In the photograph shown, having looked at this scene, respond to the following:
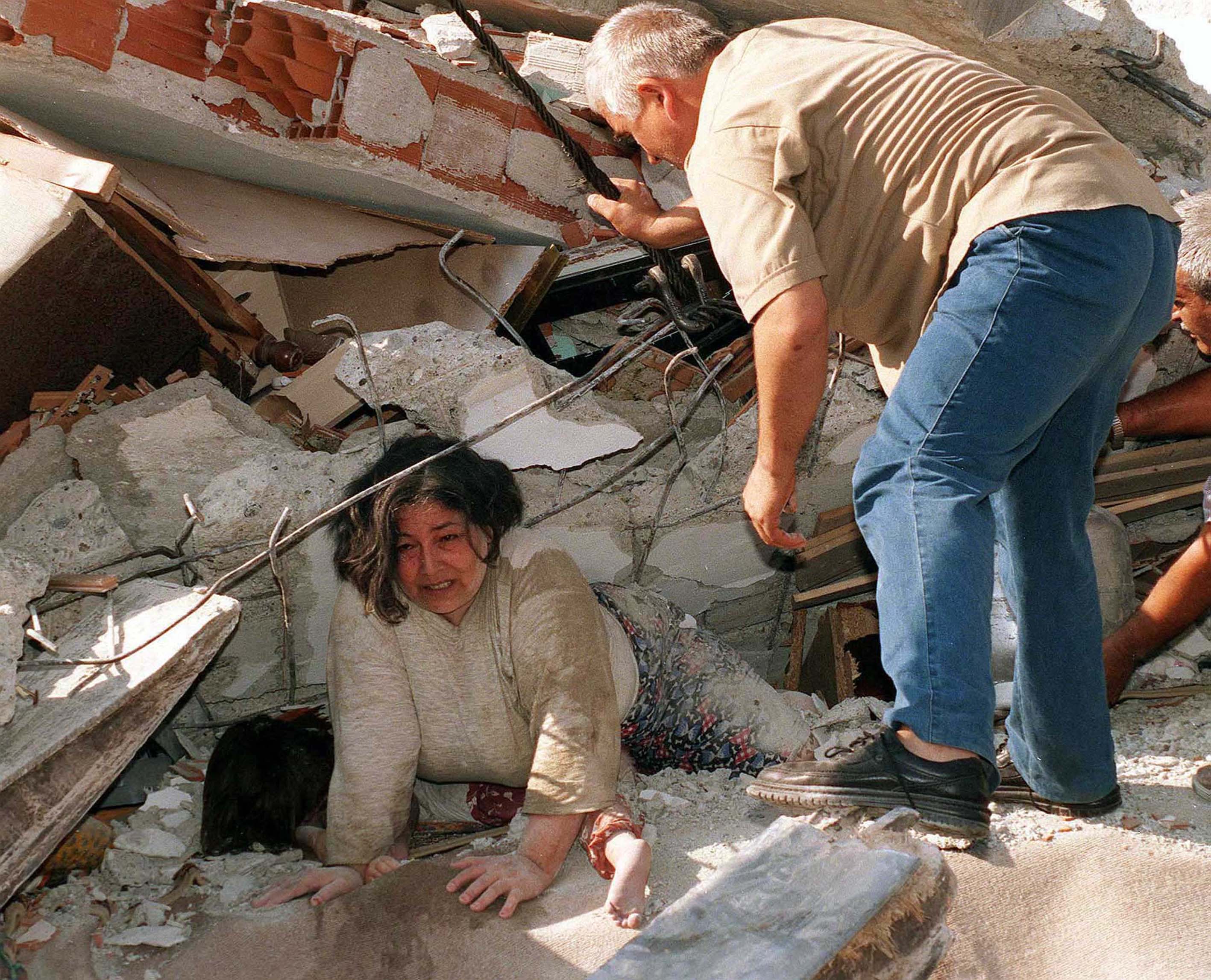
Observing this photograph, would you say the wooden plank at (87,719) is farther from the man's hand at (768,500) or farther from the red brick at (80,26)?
the red brick at (80,26)

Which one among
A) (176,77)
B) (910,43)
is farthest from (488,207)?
(910,43)

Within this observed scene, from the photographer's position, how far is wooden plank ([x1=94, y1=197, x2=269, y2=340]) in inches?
138

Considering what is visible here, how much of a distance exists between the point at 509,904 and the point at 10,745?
1189 mm

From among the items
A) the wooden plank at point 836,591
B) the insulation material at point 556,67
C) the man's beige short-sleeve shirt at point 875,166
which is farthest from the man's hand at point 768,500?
the insulation material at point 556,67

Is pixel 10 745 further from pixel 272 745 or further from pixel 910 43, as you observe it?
pixel 910 43

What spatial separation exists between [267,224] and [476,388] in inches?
39.4

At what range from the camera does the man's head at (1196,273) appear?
122 inches

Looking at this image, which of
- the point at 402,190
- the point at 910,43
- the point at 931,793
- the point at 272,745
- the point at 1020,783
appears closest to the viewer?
the point at 931,793

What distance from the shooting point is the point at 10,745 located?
260cm

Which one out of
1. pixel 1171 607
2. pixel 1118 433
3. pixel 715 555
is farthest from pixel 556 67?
pixel 1171 607

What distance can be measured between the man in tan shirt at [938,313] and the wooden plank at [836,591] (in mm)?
1877

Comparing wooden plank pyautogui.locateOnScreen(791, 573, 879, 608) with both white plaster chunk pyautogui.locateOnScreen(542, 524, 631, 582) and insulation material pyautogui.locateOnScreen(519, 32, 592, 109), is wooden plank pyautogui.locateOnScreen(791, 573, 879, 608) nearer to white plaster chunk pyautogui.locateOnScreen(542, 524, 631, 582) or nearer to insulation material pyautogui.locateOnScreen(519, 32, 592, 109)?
white plaster chunk pyautogui.locateOnScreen(542, 524, 631, 582)

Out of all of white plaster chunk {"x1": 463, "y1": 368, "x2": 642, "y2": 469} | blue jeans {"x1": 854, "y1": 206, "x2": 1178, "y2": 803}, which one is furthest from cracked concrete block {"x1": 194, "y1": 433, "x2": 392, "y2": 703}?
blue jeans {"x1": 854, "y1": 206, "x2": 1178, "y2": 803}

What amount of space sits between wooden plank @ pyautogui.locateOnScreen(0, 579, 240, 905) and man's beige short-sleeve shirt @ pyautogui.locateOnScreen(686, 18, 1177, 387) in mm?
1664
